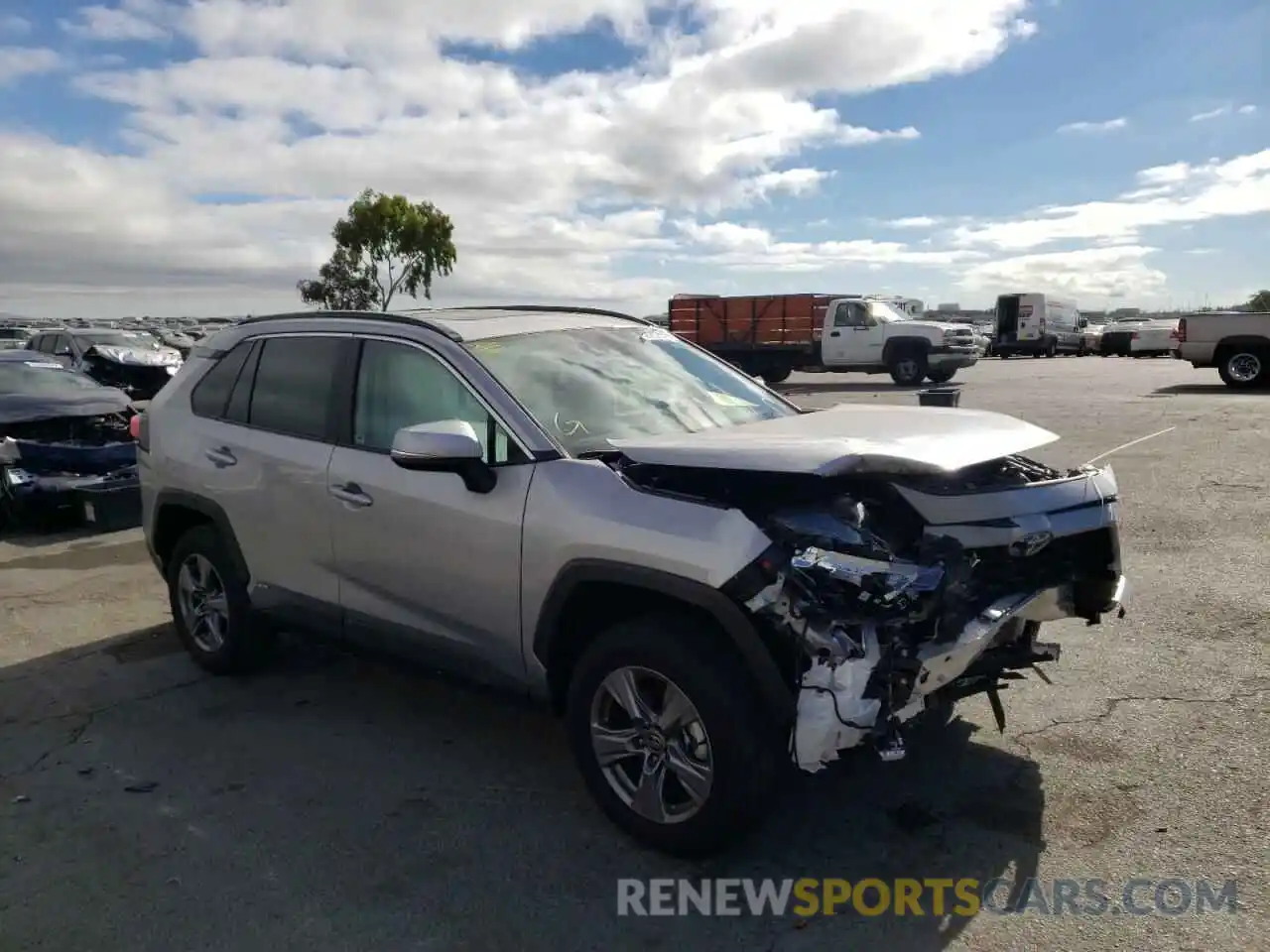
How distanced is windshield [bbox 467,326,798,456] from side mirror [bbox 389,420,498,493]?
337 millimetres

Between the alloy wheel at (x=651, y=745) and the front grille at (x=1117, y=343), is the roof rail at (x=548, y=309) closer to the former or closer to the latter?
the alloy wheel at (x=651, y=745)

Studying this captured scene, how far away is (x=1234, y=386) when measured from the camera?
777 inches

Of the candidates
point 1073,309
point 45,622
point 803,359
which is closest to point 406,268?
point 803,359

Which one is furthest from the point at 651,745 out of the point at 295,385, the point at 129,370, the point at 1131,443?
the point at 129,370

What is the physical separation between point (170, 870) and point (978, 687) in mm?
2744

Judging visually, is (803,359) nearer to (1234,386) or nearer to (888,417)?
(1234,386)

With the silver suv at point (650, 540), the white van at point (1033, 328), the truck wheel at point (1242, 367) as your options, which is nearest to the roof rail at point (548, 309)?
the silver suv at point (650, 540)

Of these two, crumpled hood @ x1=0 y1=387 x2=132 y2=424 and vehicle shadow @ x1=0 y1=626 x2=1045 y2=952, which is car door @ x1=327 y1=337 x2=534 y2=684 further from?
crumpled hood @ x1=0 y1=387 x2=132 y2=424

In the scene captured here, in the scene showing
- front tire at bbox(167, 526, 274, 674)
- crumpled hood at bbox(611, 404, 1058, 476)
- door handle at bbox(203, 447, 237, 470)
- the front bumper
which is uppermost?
crumpled hood at bbox(611, 404, 1058, 476)

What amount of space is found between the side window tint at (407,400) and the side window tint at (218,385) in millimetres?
1080

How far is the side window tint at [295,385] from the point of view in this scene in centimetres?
453

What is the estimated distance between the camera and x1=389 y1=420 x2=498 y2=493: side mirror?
11.4 ft

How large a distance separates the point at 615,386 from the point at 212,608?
8.09ft

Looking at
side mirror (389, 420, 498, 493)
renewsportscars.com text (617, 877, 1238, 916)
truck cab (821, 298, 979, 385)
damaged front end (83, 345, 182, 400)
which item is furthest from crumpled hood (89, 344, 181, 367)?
renewsportscars.com text (617, 877, 1238, 916)
